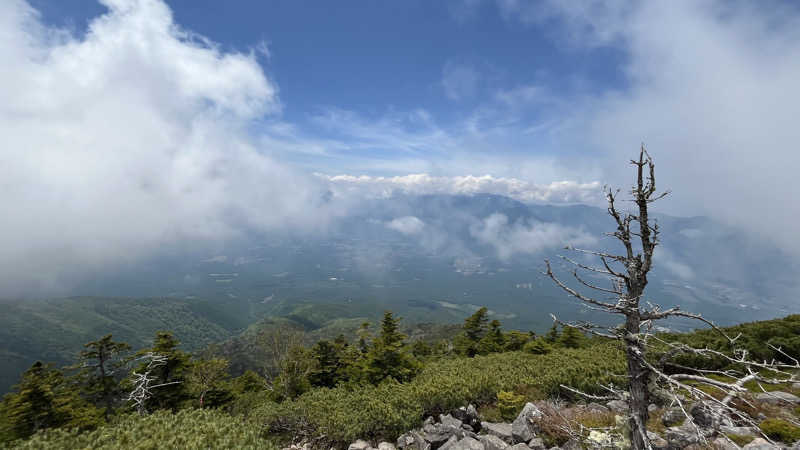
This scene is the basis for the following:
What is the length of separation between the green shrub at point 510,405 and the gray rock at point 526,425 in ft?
5.18

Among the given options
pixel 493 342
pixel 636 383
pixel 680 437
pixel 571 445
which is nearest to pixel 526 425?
pixel 571 445

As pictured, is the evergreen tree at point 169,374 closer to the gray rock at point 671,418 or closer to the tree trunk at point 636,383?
the tree trunk at point 636,383

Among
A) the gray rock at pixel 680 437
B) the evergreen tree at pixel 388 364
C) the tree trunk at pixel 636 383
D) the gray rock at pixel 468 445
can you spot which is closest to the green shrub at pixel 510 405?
the gray rock at pixel 468 445

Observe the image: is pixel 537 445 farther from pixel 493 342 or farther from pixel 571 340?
pixel 493 342

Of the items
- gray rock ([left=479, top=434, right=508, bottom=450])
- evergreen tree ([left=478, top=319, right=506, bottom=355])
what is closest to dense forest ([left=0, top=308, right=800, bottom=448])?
gray rock ([left=479, top=434, right=508, bottom=450])

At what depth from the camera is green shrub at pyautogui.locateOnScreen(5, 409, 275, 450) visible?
23.9 ft

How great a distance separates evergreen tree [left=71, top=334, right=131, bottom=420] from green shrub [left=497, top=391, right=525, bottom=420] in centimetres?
1951

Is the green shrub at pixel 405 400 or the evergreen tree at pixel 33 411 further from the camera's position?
the evergreen tree at pixel 33 411

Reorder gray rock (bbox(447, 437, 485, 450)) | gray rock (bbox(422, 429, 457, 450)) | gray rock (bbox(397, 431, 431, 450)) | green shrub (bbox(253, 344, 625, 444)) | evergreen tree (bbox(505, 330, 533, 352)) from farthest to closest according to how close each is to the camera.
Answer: evergreen tree (bbox(505, 330, 533, 352)) → green shrub (bbox(253, 344, 625, 444)) → gray rock (bbox(422, 429, 457, 450)) → gray rock (bbox(397, 431, 431, 450)) → gray rock (bbox(447, 437, 485, 450))

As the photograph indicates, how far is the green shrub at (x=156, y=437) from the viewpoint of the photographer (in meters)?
7.29

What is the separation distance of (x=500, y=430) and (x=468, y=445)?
170 cm

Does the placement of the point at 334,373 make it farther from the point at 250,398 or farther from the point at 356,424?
the point at 356,424

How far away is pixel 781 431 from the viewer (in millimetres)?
8016

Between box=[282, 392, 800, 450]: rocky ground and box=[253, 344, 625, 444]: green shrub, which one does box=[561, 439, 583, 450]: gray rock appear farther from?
box=[253, 344, 625, 444]: green shrub
